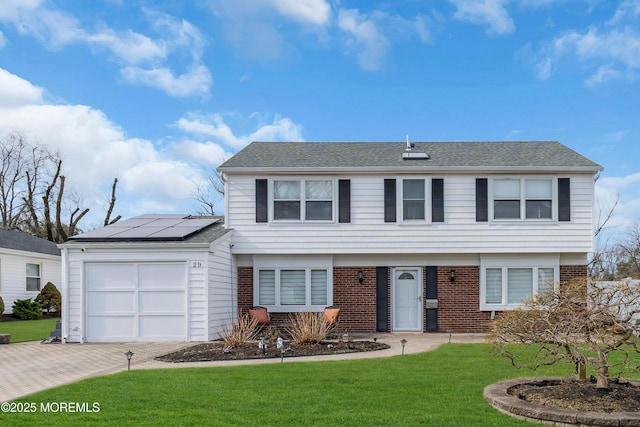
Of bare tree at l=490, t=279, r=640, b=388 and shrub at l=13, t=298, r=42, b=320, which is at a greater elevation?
bare tree at l=490, t=279, r=640, b=388

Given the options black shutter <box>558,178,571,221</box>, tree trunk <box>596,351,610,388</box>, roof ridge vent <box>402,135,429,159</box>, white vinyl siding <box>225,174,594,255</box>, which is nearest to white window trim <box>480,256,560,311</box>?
white vinyl siding <box>225,174,594,255</box>

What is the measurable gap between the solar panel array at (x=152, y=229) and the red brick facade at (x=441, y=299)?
2.32m

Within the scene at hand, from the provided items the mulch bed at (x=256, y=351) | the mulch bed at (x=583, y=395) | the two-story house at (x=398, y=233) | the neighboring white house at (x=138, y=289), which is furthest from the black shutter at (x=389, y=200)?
the mulch bed at (x=583, y=395)

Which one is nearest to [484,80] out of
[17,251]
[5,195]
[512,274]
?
[512,274]

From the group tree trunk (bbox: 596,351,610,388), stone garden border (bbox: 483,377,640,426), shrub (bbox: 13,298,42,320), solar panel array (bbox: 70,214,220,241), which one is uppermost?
solar panel array (bbox: 70,214,220,241)

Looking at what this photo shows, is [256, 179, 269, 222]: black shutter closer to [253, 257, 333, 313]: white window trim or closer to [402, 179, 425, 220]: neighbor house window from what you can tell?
[253, 257, 333, 313]: white window trim

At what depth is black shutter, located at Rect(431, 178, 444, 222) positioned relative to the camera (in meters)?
18.1

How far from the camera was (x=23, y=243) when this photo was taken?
30047 mm

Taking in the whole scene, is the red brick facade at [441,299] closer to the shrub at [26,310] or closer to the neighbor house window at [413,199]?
the neighbor house window at [413,199]

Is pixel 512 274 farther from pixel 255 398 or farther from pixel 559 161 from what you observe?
pixel 255 398

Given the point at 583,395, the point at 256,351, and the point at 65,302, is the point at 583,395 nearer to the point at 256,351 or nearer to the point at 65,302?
the point at 256,351

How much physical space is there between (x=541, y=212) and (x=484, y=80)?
4189 mm

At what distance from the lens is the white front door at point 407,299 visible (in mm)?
18719

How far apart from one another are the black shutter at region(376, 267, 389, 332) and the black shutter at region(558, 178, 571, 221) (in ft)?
17.5
